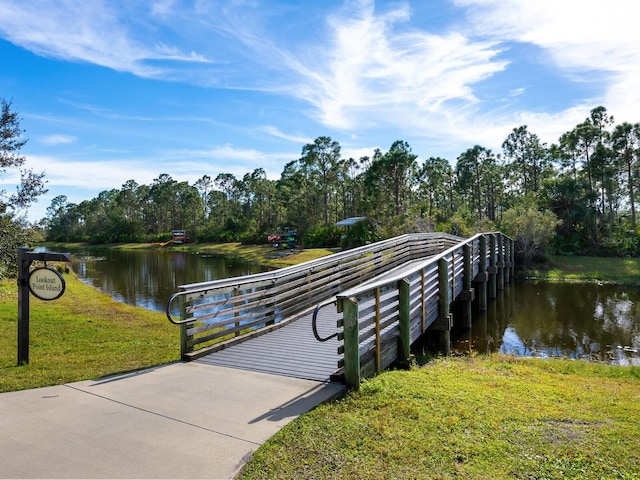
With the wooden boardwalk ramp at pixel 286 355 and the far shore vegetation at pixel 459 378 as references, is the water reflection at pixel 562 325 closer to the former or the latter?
the far shore vegetation at pixel 459 378

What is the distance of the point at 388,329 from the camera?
577cm

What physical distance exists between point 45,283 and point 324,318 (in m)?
4.43

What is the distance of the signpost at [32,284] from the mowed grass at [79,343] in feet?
1.24

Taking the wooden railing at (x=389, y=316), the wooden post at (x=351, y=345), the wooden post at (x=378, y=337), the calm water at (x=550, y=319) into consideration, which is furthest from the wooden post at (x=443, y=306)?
the wooden post at (x=351, y=345)

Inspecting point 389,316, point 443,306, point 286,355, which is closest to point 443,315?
point 443,306

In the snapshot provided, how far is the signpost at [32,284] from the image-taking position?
5562 mm

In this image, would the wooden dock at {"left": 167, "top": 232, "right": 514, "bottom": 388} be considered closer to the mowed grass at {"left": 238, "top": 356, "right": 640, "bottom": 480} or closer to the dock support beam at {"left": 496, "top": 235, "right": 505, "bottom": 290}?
the mowed grass at {"left": 238, "top": 356, "right": 640, "bottom": 480}

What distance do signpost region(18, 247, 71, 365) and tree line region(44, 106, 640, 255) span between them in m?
11.2

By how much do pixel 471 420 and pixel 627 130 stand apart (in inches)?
1364

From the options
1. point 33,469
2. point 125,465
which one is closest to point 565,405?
point 125,465

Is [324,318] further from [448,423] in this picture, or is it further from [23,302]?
[23,302]

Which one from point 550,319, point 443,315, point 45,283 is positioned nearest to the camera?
point 45,283

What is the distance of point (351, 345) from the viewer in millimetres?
4559

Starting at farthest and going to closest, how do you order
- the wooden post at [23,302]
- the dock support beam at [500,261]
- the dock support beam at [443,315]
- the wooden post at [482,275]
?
the dock support beam at [500,261], the wooden post at [482,275], the dock support beam at [443,315], the wooden post at [23,302]
